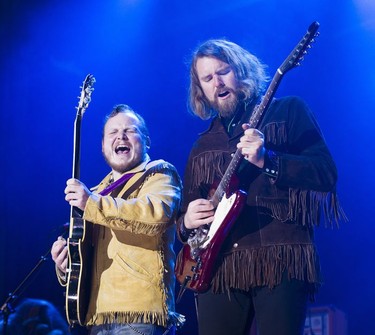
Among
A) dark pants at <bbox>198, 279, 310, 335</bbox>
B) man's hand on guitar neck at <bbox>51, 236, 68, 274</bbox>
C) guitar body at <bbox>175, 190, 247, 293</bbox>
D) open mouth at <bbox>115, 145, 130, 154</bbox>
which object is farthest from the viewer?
open mouth at <bbox>115, 145, 130, 154</bbox>

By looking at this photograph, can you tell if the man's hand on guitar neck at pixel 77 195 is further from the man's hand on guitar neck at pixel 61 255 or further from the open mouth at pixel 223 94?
the open mouth at pixel 223 94

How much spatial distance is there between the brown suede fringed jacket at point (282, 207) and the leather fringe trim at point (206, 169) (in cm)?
14

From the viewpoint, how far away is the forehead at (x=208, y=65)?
2.99m

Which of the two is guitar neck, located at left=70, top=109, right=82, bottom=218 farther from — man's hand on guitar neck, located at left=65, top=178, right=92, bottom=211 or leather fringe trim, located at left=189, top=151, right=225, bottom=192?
leather fringe trim, located at left=189, top=151, right=225, bottom=192

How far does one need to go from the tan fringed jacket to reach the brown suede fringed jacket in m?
0.49

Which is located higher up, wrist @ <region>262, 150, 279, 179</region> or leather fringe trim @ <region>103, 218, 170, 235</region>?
wrist @ <region>262, 150, 279, 179</region>

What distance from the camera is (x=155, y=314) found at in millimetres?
2914

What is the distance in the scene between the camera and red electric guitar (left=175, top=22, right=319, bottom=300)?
8.29 ft

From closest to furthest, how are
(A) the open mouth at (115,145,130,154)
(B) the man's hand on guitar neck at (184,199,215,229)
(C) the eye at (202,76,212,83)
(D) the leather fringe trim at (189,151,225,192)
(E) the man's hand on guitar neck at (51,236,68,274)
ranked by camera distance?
1. (B) the man's hand on guitar neck at (184,199,215,229)
2. (D) the leather fringe trim at (189,151,225,192)
3. (C) the eye at (202,76,212,83)
4. (E) the man's hand on guitar neck at (51,236,68,274)
5. (A) the open mouth at (115,145,130,154)

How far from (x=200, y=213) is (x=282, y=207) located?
14.6 inches

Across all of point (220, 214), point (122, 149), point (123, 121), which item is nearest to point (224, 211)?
point (220, 214)

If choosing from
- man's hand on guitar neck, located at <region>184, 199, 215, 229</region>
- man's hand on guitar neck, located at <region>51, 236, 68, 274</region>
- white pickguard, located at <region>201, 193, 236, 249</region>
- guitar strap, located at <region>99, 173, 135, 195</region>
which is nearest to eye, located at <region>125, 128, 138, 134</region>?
guitar strap, located at <region>99, 173, 135, 195</region>

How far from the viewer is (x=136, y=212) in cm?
289

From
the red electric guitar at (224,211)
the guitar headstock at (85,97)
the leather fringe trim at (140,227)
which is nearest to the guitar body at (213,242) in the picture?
the red electric guitar at (224,211)
